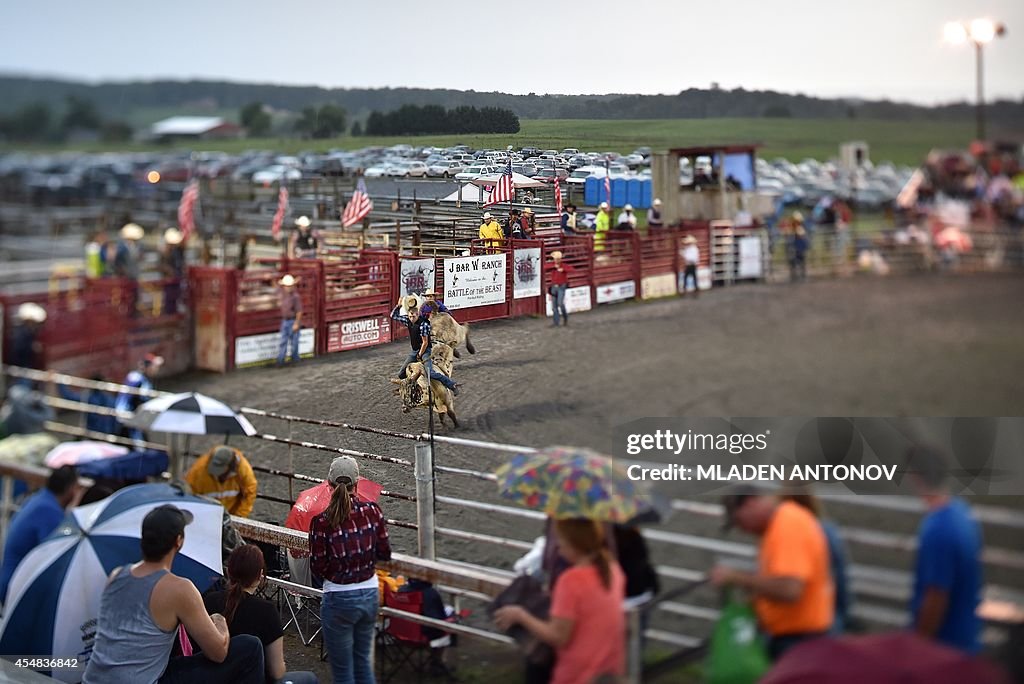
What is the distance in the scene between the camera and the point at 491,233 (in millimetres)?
4082

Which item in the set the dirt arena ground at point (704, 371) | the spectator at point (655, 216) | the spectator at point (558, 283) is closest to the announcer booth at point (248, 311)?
the dirt arena ground at point (704, 371)

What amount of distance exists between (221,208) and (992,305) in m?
7.46

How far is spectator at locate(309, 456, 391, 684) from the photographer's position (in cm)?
425

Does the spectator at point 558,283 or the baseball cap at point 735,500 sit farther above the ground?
the spectator at point 558,283

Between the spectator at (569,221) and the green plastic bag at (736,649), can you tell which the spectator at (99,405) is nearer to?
the spectator at (569,221)

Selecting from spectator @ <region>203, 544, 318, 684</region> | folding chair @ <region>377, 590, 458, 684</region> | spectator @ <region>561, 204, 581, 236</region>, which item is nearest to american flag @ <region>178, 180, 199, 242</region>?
spectator @ <region>203, 544, 318, 684</region>

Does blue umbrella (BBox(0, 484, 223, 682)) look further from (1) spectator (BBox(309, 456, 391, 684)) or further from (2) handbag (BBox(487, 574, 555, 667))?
(2) handbag (BBox(487, 574, 555, 667))

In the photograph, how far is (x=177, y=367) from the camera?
844 centimetres

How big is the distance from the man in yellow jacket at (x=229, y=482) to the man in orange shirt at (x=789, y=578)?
129 inches

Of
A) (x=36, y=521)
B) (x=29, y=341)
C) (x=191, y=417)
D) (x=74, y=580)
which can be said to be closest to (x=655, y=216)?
(x=74, y=580)

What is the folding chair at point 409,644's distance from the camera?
4312 millimetres

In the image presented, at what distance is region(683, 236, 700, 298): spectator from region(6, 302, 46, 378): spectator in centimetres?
865

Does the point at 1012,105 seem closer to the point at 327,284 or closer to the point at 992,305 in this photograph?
the point at 992,305

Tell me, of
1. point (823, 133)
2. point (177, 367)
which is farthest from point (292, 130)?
point (823, 133)
